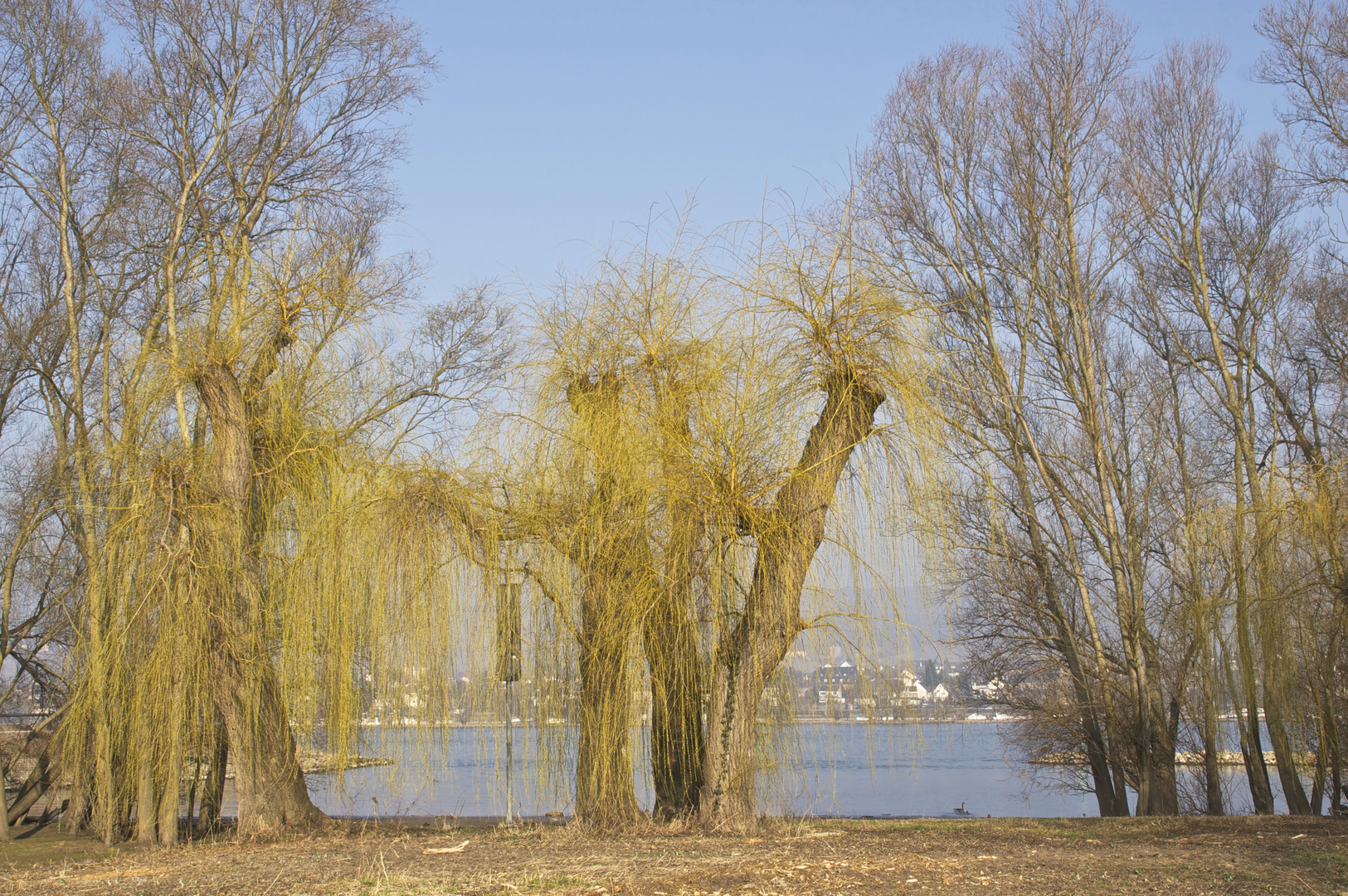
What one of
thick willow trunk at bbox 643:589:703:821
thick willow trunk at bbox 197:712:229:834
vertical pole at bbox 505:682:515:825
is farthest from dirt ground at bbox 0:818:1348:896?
thick willow trunk at bbox 197:712:229:834

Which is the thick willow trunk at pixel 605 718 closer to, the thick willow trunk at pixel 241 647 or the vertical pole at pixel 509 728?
the vertical pole at pixel 509 728

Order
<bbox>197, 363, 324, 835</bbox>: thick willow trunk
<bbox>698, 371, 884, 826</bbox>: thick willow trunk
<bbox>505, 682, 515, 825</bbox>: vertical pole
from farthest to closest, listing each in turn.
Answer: <bbox>197, 363, 324, 835</bbox>: thick willow trunk → <bbox>698, 371, 884, 826</bbox>: thick willow trunk → <bbox>505, 682, 515, 825</bbox>: vertical pole

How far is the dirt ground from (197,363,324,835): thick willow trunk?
1.38ft

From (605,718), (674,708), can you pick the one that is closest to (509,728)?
(605,718)

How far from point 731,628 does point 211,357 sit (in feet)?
15.6

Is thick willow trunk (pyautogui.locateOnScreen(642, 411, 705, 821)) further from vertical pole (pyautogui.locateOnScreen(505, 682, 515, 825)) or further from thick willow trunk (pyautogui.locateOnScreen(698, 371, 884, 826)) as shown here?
vertical pole (pyautogui.locateOnScreen(505, 682, 515, 825))

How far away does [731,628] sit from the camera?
22.5 feet

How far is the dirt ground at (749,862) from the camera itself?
4.45m

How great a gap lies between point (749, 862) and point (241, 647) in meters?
4.36

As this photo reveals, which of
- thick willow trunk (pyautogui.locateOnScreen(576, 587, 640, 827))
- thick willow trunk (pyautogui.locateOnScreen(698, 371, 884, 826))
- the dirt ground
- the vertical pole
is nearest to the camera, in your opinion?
the dirt ground

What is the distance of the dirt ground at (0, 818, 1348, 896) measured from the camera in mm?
4445

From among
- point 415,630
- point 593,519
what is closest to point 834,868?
point 593,519

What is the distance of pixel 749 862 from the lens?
17.0 feet

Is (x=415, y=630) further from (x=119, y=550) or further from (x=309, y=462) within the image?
(x=119, y=550)
